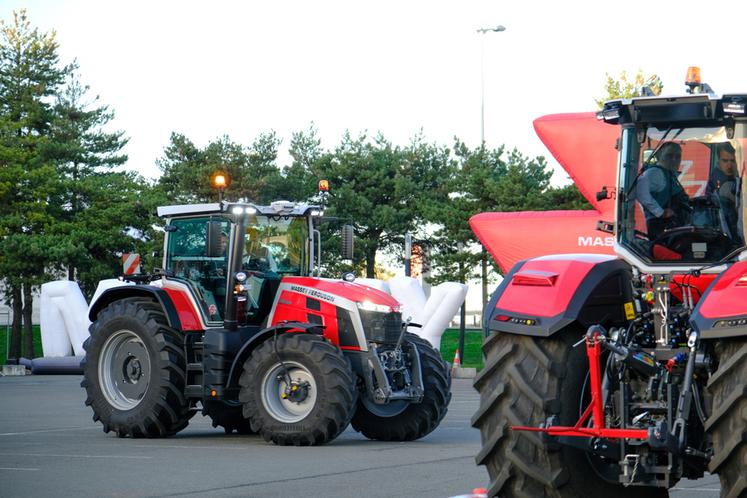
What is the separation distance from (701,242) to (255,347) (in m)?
8.80

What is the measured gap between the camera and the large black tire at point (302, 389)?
14547 millimetres

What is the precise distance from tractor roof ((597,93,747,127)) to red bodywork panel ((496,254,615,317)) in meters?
0.91

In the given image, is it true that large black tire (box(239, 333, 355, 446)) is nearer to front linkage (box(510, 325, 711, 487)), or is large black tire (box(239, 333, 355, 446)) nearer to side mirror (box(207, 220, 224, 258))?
side mirror (box(207, 220, 224, 258))

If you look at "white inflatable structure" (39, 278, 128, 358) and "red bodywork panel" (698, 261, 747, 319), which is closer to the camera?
"red bodywork panel" (698, 261, 747, 319)

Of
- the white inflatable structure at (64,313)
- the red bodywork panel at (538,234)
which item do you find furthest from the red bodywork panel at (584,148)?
the white inflatable structure at (64,313)

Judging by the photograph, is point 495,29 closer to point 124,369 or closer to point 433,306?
point 433,306

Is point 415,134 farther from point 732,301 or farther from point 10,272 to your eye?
point 732,301

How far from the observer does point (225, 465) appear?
40.9 ft

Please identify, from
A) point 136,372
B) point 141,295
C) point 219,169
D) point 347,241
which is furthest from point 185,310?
point 219,169

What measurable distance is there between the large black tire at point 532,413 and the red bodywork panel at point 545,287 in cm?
17

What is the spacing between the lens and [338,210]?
61.2m

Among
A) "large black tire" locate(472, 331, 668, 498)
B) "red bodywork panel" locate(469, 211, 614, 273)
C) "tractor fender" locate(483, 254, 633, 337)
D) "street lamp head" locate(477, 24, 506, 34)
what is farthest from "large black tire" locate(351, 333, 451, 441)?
"street lamp head" locate(477, 24, 506, 34)

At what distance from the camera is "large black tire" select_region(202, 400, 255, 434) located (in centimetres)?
1638

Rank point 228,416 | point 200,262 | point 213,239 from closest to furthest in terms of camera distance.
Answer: point 213,239 < point 200,262 < point 228,416
